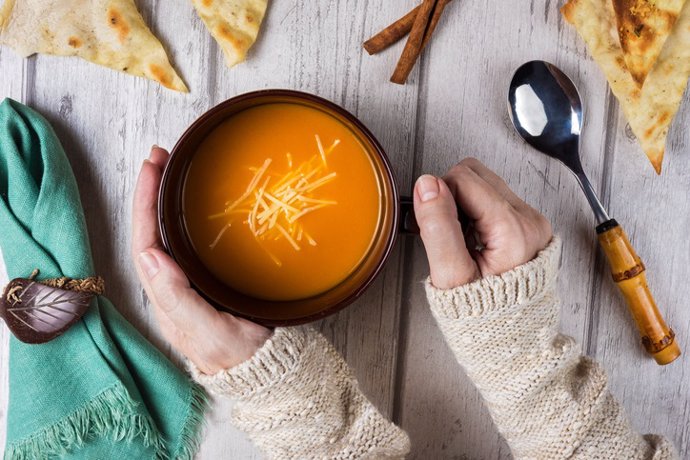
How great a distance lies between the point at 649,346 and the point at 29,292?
1138mm

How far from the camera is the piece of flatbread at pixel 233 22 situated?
1.25 m

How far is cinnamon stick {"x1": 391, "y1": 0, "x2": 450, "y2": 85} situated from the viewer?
4.09 feet

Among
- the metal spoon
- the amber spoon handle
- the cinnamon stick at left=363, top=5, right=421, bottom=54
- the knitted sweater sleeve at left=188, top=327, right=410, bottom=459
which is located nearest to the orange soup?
the knitted sweater sleeve at left=188, top=327, right=410, bottom=459

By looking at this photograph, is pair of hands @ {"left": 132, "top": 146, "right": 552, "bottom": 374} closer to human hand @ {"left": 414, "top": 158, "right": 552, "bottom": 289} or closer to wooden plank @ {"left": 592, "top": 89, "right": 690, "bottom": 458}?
human hand @ {"left": 414, "top": 158, "right": 552, "bottom": 289}

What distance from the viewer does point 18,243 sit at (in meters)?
1.25

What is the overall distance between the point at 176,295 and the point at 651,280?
3.01ft

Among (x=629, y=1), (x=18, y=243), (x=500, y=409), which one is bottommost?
(x=500, y=409)

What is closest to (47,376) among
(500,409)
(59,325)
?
(59,325)

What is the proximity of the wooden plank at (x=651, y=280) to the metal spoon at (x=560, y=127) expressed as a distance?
68 millimetres

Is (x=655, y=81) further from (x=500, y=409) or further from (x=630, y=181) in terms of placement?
(x=500, y=409)

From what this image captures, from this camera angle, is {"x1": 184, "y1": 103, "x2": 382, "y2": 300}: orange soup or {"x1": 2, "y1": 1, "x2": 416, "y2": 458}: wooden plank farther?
{"x1": 2, "y1": 1, "x2": 416, "y2": 458}: wooden plank

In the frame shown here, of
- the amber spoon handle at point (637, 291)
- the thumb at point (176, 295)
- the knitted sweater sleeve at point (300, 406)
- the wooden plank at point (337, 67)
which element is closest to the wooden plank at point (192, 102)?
the wooden plank at point (337, 67)

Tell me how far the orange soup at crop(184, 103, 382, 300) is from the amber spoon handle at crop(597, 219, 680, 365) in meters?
0.44

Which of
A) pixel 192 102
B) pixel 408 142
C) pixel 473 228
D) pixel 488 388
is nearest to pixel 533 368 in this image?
pixel 488 388
